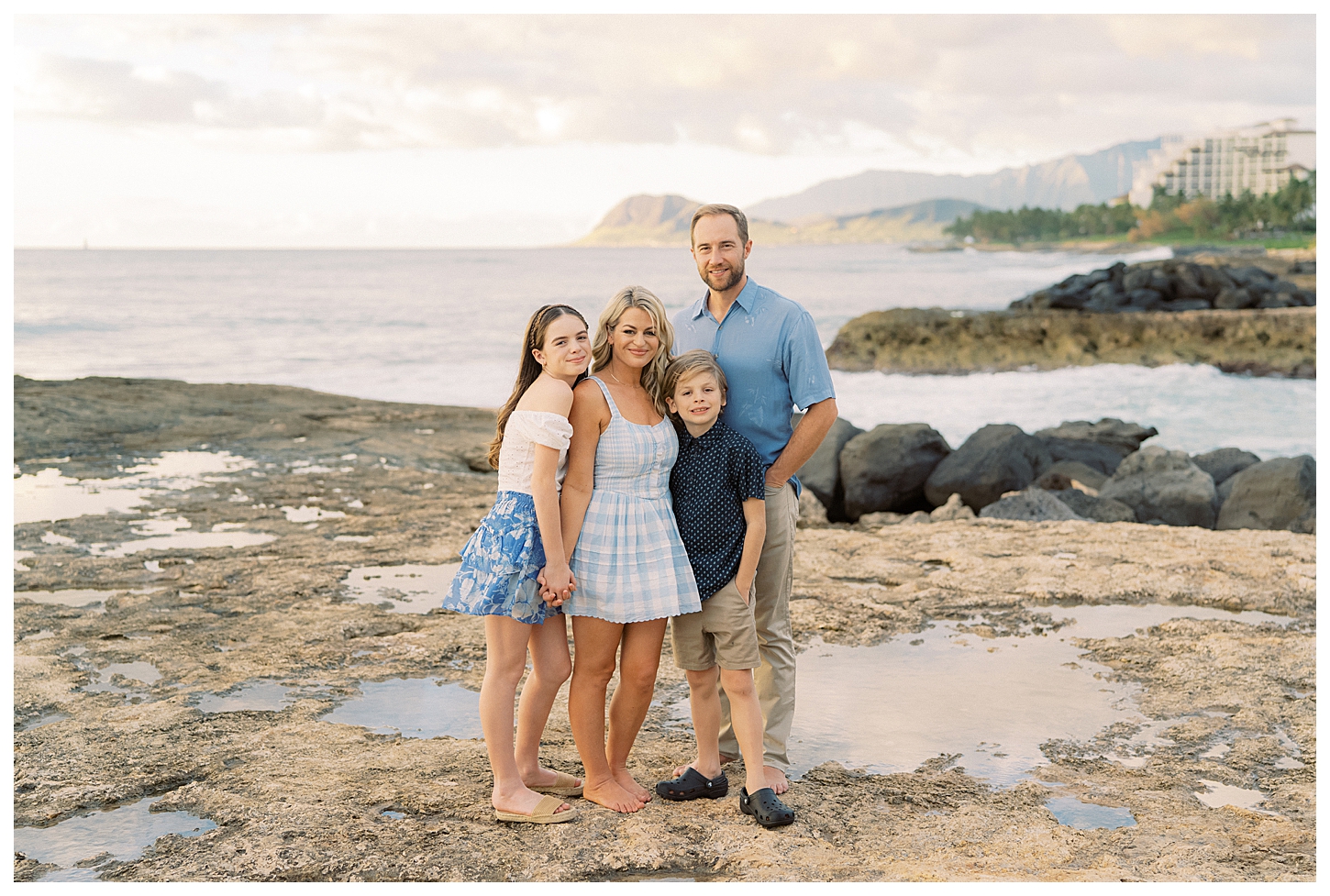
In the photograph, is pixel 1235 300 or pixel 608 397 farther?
pixel 1235 300

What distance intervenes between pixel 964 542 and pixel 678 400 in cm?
436

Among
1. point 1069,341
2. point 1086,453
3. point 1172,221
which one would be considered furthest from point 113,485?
point 1172,221

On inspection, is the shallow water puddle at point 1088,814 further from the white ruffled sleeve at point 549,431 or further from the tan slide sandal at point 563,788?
the white ruffled sleeve at point 549,431

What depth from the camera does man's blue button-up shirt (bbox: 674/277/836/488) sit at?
3.73 m

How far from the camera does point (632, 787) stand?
364 centimetres

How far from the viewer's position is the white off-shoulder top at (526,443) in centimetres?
333

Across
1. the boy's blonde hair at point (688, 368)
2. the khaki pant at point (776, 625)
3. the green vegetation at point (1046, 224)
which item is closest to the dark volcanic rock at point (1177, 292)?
the khaki pant at point (776, 625)

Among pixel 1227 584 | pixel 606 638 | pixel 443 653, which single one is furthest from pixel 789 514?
pixel 1227 584

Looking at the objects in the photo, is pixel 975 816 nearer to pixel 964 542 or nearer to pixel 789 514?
pixel 789 514

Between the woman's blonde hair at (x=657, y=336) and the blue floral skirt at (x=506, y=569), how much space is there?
0.54m

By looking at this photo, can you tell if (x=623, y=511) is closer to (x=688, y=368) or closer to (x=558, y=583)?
(x=558, y=583)

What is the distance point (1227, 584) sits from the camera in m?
6.25

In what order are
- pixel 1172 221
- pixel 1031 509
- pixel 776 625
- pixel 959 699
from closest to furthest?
pixel 776 625 < pixel 959 699 < pixel 1031 509 < pixel 1172 221

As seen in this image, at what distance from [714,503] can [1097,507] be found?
248 inches
